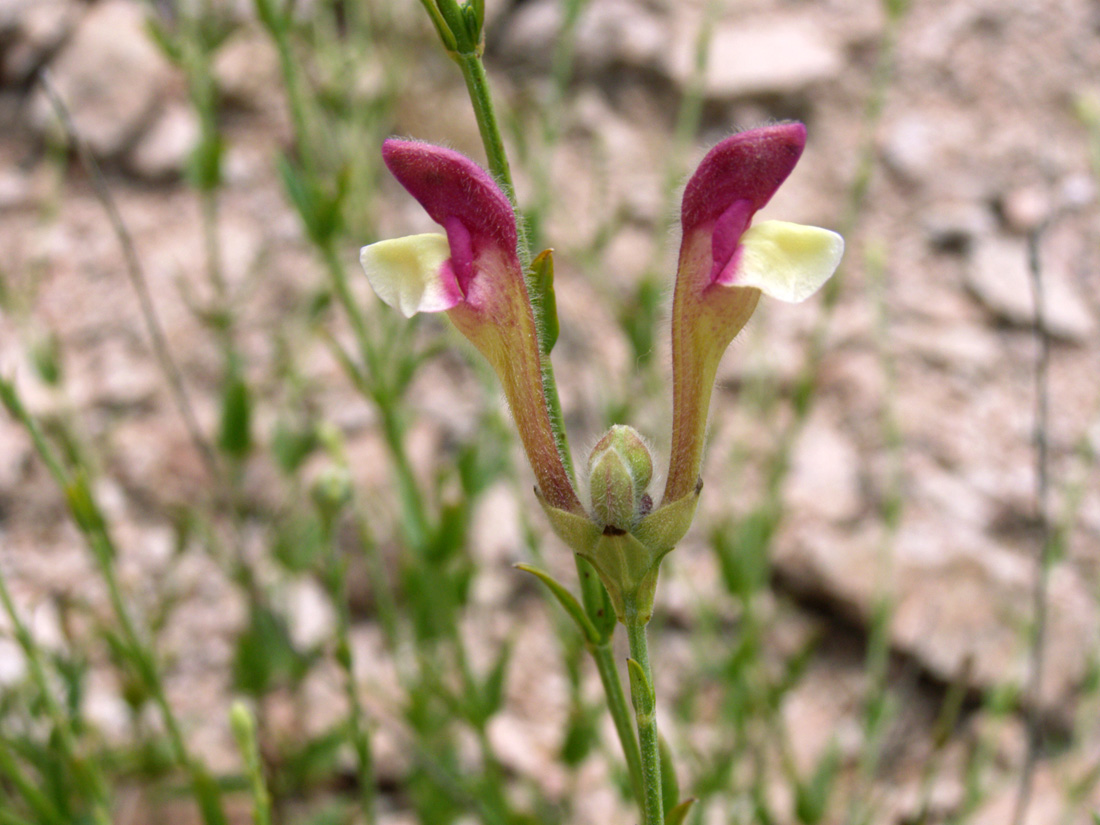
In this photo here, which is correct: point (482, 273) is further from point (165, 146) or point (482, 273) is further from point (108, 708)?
point (165, 146)

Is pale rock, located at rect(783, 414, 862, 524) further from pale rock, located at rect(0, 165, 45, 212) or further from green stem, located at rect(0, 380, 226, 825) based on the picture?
pale rock, located at rect(0, 165, 45, 212)

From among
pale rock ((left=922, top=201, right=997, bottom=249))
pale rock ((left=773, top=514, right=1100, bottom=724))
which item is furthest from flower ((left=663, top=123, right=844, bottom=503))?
pale rock ((left=922, top=201, right=997, bottom=249))

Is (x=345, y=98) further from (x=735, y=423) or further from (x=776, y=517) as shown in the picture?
(x=735, y=423)

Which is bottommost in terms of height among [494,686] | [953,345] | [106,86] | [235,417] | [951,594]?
[951,594]

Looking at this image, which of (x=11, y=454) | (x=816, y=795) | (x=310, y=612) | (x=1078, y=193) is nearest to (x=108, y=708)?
(x=310, y=612)

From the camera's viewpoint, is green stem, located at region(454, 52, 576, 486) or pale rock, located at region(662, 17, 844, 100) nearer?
green stem, located at region(454, 52, 576, 486)

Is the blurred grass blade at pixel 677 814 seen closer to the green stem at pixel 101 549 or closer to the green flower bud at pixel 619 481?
the green flower bud at pixel 619 481
